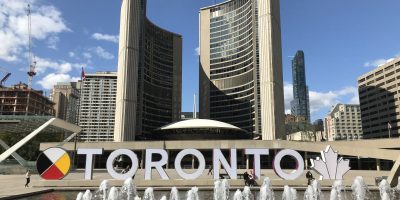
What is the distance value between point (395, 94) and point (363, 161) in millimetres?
94758

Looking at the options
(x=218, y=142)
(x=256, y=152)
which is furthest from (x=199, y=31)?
(x=256, y=152)

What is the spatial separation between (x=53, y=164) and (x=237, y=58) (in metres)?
135

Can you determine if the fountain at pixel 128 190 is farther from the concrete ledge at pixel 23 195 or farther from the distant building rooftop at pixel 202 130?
the distant building rooftop at pixel 202 130

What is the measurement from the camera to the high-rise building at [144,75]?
110 metres

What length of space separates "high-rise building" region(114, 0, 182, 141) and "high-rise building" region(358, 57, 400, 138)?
311 feet

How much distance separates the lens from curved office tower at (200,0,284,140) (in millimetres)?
108938

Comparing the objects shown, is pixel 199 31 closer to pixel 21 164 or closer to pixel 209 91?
pixel 209 91

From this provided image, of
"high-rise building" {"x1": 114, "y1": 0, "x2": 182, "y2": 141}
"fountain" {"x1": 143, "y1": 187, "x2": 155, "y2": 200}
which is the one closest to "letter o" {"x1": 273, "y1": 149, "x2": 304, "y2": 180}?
"fountain" {"x1": 143, "y1": 187, "x2": 155, "y2": 200}

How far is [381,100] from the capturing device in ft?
535

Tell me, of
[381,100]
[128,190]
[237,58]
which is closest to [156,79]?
[237,58]

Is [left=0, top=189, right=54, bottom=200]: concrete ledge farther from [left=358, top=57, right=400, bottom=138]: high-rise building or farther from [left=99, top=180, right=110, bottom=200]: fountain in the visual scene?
[left=358, top=57, right=400, bottom=138]: high-rise building

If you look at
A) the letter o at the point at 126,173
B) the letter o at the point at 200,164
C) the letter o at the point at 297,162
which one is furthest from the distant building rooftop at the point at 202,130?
the letter o at the point at 126,173

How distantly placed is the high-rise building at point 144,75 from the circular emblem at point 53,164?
76.7m

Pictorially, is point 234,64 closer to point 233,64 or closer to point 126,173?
point 233,64
